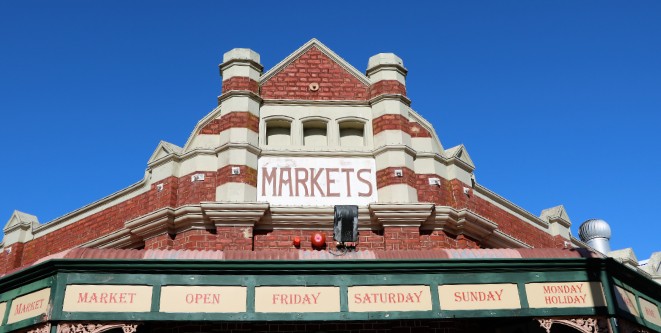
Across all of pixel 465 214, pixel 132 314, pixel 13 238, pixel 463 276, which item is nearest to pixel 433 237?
pixel 465 214

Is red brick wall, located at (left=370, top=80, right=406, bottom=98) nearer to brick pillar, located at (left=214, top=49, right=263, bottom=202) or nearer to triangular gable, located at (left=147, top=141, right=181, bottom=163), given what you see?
brick pillar, located at (left=214, top=49, right=263, bottom=202)

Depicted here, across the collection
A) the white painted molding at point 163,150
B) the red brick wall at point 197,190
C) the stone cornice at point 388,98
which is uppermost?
the stone cornice at point 388,98

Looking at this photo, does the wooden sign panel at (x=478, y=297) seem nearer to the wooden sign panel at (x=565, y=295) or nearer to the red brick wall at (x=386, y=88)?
the wooden sign panel at (x=565, y=295)

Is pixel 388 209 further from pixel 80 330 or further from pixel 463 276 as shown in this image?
pixel 80 330

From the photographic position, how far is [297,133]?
1562 cm

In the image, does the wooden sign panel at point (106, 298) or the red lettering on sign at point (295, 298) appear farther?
the red lettering on sign at point (295, 298)

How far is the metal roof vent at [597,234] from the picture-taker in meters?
33.0

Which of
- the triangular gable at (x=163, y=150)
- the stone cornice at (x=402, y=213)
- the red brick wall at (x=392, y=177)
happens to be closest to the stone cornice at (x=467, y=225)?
the stone cornice at (x=402, y=213)

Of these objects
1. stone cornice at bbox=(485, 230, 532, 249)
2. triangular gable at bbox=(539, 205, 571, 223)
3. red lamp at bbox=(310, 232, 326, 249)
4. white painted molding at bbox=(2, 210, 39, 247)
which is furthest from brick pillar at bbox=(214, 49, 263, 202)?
triangular gable at bbox=(539, 205, 571, 223)

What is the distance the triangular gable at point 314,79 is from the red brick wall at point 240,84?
33 cm

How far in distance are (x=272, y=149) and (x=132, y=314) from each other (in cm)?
585

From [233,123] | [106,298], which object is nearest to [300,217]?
[233,123]

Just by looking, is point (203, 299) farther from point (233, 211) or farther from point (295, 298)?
point (233, 211)

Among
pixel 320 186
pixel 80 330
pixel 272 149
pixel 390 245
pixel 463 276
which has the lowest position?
pixel 80 330
